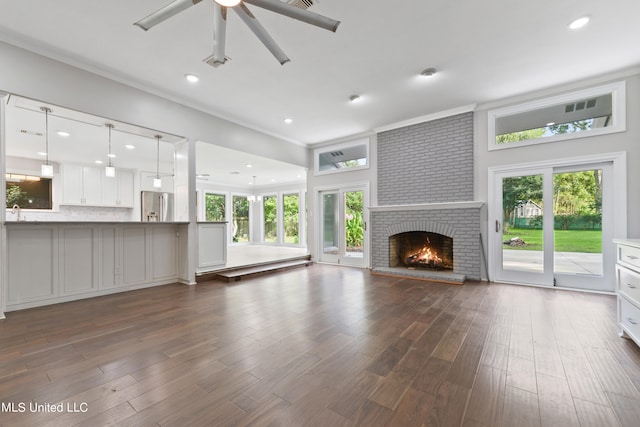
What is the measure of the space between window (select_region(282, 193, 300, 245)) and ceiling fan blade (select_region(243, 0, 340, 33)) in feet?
29.4

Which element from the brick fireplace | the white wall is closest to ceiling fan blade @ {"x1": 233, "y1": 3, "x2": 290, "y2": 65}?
the white wall

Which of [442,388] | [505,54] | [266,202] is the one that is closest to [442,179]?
[505,54]

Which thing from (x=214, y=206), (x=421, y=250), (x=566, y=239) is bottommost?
(x=421, y=250)

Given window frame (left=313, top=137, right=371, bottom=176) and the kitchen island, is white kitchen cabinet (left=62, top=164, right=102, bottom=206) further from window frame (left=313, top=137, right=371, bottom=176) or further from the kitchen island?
window frame (left=313, top=137, right=371, bottom=176)

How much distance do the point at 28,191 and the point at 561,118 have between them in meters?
11.3

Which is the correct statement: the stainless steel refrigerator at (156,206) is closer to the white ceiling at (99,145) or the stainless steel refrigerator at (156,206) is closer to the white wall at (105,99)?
the white ceiling at (99,145)

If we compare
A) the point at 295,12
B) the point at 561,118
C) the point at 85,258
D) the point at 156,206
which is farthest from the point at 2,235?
the point at 561,118

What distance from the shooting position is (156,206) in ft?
27.5

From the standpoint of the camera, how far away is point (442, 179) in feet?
16.7

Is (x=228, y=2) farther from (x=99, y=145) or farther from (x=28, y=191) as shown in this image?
(x=28, y=191)

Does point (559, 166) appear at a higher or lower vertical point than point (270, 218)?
higher

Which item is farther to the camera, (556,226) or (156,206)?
(156,206)

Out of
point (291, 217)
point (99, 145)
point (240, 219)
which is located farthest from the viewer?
point (240, 219)

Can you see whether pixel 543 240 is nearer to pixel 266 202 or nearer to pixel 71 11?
pixel 71 11
